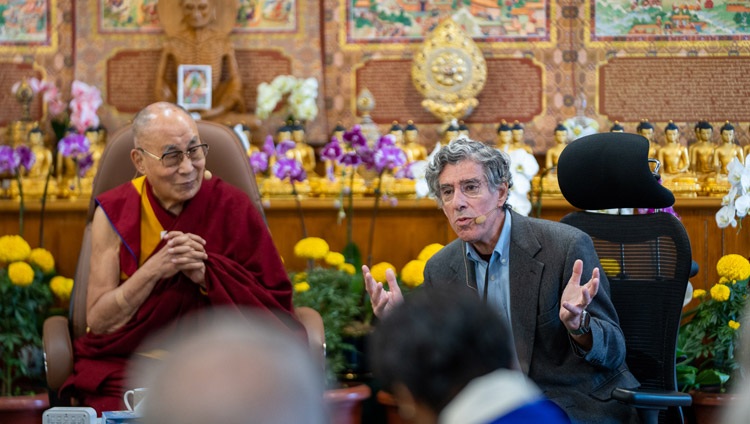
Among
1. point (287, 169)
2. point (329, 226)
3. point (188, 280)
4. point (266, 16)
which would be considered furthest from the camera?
point (266, 16)

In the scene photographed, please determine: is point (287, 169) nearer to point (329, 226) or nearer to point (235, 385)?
point (329, 226)

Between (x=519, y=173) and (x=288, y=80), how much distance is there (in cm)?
188

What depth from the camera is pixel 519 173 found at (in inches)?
166

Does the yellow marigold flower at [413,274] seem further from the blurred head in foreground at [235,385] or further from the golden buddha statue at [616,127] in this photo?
the blurred head in foreground at [235,385]

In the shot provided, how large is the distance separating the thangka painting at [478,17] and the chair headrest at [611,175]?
3.19 meters

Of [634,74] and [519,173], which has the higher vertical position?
[634,74]

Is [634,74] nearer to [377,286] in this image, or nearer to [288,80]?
[288,80]

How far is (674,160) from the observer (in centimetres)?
555

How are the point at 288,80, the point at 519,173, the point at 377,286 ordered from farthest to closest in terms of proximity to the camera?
1. the point at 288,80
2. the point at 519,173
3. the point at 377,286

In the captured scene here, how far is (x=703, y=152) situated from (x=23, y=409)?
357 cm

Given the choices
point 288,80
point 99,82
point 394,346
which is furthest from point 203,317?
point 99,82

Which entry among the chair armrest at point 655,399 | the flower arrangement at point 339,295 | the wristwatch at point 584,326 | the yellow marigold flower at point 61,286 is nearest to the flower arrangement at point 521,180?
the flower arrangement at point 339,295

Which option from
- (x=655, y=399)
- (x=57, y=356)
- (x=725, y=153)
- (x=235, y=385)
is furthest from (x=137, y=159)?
(x=725, y=153)

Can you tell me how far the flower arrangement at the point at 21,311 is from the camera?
170 inches
